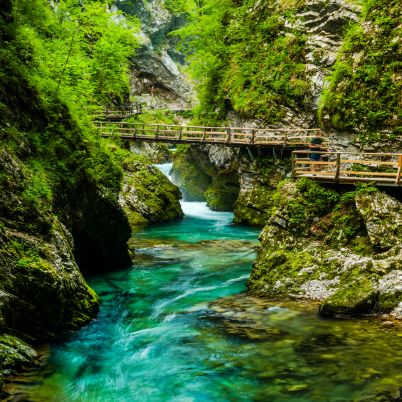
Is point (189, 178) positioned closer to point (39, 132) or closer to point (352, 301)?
point (39, 132)

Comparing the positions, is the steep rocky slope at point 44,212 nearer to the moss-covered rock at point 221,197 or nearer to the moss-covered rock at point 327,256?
the moss-covered rock at point 327,256

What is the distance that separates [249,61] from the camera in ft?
90.9

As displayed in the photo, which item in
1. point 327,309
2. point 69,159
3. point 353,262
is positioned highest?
point 69,159

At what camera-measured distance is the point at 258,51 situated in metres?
27.4

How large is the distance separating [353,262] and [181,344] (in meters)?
5.27

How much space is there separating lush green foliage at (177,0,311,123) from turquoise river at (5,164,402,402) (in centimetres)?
1518

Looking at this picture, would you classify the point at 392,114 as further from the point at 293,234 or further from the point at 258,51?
the point at 258,51

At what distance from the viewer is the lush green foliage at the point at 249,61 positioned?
987 inches

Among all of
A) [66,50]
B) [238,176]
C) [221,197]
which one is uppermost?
[66,50]

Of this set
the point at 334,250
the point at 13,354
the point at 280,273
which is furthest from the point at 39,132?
the point at 334,250

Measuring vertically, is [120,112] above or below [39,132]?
above

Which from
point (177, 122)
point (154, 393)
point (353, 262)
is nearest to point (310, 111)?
point (353, 262)

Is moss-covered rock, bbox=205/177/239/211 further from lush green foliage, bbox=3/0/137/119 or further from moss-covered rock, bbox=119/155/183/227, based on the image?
lush green foliage, bbox=3/0/137/119

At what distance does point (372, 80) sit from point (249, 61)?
1443 centimetres
